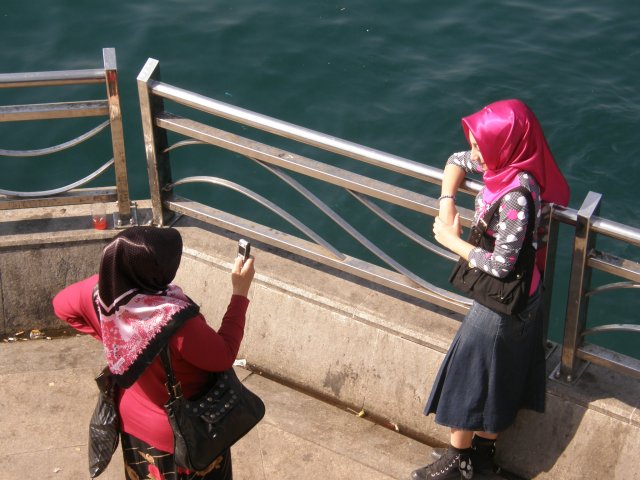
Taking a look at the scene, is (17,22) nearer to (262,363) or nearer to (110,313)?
(262,363)

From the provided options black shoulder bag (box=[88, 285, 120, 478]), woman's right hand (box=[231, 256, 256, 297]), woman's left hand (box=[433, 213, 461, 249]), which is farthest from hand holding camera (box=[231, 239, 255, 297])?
woman's left hand (box=[433, 213, 461, 249])

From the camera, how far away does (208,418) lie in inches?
141

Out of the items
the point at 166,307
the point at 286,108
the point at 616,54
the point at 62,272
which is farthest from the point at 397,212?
the point at 166,307

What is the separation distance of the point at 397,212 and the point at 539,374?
4985 mm

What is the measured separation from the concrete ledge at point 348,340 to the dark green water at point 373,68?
3.67m

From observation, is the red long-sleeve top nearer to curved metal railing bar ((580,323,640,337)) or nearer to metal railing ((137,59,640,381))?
metal railing ((137,59,640,381))

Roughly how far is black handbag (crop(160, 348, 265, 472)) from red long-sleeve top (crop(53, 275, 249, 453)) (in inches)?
2.4

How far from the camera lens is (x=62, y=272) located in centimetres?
570

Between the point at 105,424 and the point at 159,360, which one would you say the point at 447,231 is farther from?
the point at 105,424

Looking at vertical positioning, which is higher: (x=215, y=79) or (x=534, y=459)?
(x=215, y=79)

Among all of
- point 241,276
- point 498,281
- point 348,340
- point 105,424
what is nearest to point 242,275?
point 241,276

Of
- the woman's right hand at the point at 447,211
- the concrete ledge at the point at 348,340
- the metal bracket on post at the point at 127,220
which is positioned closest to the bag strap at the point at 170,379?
the woman's right hand at the point at 447,211

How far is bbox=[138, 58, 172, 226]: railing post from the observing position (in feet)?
17.4

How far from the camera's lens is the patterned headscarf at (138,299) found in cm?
325
